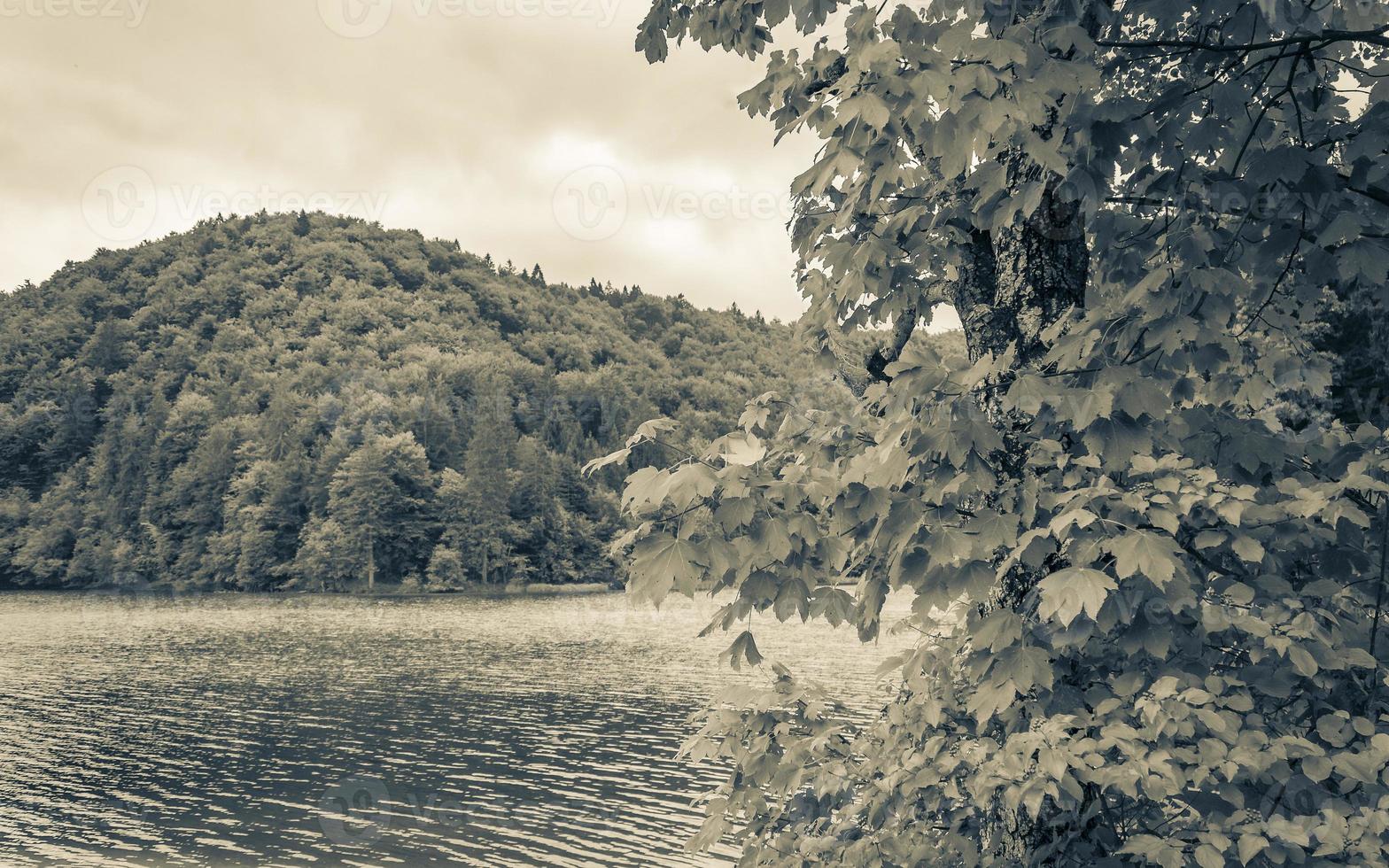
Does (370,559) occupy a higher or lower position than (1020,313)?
lower

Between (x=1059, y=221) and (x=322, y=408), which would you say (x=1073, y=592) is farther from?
(x=322, y=408)

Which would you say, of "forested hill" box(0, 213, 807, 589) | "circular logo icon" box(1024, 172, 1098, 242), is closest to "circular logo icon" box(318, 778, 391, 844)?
"circular logo icon" box(1024, 172, 1098, 242)

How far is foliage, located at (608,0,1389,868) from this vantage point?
2840 mm

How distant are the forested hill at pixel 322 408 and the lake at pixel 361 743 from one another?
36.3m

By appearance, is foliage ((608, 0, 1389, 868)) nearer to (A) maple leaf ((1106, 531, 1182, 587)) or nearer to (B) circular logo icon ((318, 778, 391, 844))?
(A) maple leaf ((1106, 531, 1182, 587))

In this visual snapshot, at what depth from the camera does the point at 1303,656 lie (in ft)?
10.1

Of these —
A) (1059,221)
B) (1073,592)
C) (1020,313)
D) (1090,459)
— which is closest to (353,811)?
(1020,313)

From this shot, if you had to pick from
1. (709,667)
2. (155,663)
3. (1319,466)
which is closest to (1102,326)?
(1319,466)

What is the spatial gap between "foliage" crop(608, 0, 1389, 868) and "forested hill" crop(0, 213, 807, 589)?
67988 mm

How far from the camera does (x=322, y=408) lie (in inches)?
4126

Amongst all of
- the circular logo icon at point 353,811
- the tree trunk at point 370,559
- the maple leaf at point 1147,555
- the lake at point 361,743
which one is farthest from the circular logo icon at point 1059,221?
the tree trunk at point 370,559

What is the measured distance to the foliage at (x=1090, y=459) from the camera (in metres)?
2.84

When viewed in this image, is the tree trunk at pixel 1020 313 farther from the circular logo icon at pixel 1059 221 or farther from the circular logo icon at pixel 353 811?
the circular logo icon at pixel 353 811

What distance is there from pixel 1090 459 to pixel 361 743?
26.4 metres
